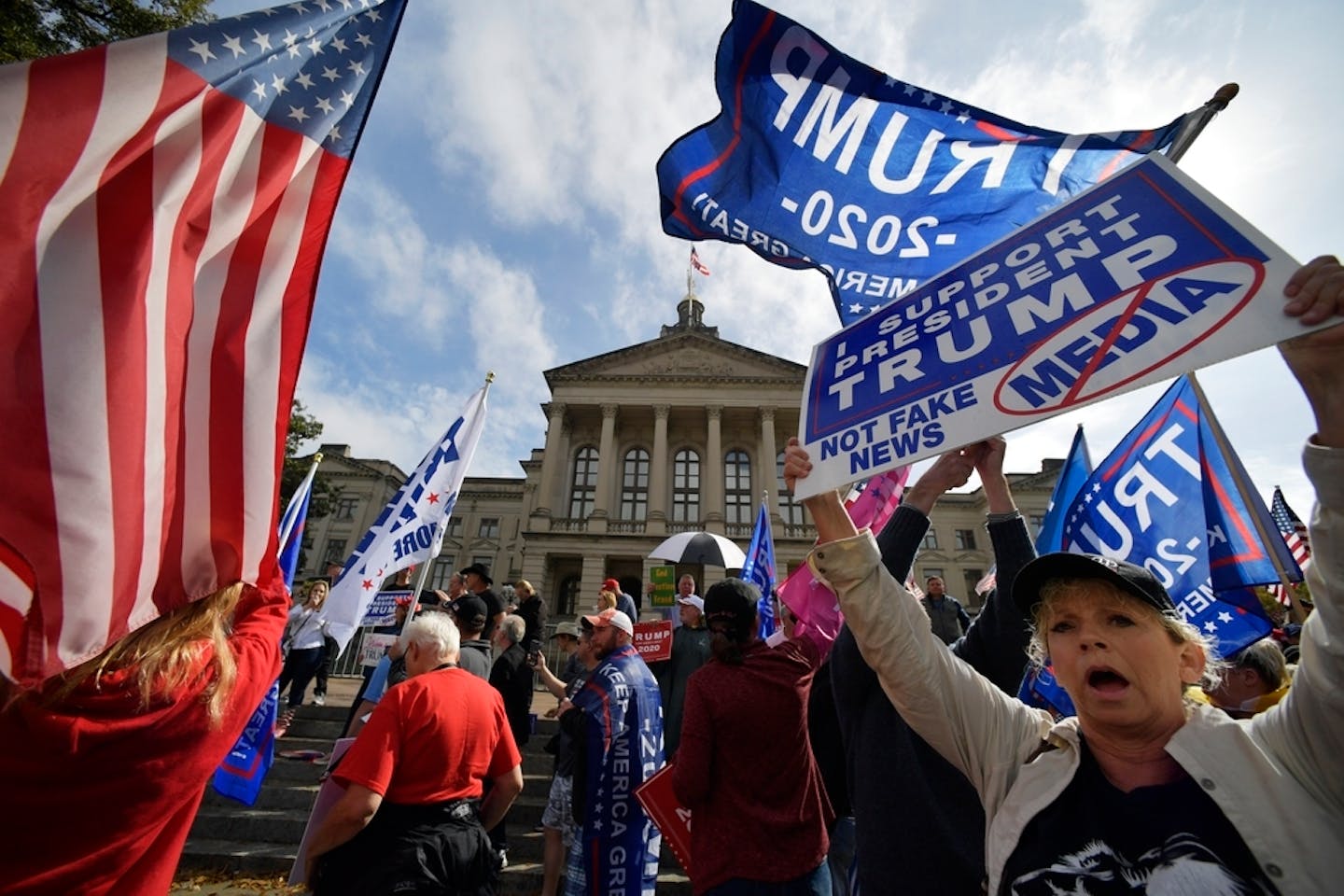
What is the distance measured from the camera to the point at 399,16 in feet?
7.35

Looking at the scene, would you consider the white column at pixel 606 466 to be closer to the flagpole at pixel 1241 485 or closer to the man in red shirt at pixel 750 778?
the flagpole at pixel 1241 485

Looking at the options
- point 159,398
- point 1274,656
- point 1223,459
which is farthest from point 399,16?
point 1274,656

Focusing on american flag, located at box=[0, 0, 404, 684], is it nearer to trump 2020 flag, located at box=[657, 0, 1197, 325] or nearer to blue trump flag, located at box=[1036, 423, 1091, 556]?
trump 2020 flag, located at box=[657, 0, 1197, 325]

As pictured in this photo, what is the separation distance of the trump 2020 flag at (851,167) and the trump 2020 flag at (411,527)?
3539 millimetres

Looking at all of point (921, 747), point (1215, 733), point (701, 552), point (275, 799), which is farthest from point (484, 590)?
point (1215, 733)

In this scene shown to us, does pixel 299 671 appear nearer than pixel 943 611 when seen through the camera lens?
Yes

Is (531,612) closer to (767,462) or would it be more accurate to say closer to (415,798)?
(415,798)

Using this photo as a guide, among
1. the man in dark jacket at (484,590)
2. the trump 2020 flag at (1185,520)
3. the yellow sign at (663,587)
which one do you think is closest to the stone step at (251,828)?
the man in dark jacket at (484,590)

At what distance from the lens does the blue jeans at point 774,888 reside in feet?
6.72

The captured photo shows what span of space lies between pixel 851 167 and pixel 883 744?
2.74 metres

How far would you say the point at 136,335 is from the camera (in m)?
1.50

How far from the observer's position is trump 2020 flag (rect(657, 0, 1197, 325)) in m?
2.74

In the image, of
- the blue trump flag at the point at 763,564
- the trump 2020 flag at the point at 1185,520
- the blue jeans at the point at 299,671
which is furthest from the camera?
the blue jeans at the point at 299,671

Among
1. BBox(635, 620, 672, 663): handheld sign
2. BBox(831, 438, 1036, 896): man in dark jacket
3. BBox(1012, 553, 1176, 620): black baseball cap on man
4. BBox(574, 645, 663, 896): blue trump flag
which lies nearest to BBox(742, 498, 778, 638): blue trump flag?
BBox(635, 620, 672, 663): handheld sign
